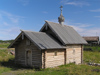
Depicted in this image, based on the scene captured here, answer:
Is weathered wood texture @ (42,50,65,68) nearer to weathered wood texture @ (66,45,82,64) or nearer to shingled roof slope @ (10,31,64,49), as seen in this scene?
shingled roof slope @ (10,31,64,49)

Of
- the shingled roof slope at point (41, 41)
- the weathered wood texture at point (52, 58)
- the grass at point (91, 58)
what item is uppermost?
the shingled roof slope at point (41, 41)

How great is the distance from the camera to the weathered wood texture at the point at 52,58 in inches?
629

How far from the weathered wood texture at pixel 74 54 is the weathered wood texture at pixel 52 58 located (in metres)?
1.38

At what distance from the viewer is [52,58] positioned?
661 inches

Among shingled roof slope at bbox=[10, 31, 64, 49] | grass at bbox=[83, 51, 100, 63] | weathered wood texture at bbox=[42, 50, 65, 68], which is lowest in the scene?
grass at bbox=[83, 51, 100, 63]

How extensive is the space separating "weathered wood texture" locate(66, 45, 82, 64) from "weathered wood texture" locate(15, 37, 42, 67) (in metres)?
4.74

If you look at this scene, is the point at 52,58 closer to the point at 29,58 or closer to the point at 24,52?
the point at 29,58

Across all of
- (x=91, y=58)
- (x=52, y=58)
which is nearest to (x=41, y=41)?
(x=52, y=58)

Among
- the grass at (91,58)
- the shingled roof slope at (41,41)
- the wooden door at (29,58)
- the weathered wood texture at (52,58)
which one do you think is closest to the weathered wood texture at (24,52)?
the wooden door at (29,58)

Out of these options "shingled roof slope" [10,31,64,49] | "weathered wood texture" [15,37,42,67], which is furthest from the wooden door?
"shingled roof slope" [10,31,64,49]

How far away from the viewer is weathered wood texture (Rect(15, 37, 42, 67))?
16.3 m

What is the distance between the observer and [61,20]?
78.3ft

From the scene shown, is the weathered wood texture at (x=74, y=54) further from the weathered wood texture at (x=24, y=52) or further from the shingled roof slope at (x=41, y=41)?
the weathered wood texture at (x=24, y=52)

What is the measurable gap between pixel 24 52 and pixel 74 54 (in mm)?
7539
